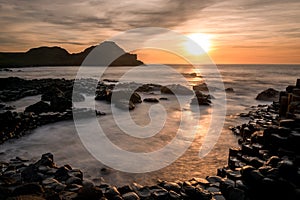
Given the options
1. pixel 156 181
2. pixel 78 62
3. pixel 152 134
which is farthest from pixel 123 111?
pixel 78 62

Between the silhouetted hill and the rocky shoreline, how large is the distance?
463 ft

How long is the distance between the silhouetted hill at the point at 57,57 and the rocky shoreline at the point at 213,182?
463ft

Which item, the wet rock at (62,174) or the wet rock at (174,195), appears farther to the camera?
the wet rock at (62,174)

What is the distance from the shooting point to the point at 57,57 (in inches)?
6225

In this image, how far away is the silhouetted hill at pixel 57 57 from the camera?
464 ft

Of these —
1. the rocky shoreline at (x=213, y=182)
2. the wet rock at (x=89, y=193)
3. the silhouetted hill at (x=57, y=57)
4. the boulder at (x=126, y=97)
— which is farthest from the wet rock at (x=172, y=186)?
the silhouetted hill at (x=57, y=57)

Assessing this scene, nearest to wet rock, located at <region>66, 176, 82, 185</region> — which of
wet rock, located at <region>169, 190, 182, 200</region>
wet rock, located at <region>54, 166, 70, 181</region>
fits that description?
wet rock, located at <region>54, 166, 70, 181</region>

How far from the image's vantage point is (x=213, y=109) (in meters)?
17.8

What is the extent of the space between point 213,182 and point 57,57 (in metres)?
168

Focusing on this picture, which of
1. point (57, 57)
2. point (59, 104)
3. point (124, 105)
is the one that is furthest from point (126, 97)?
point (57, 57)

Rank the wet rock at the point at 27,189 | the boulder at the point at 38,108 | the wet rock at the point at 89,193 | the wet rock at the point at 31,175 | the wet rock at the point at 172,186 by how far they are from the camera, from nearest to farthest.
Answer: the wet rock at the point at 27,189 → the wet rock at the point at 89,193 → the wet rock at the point at 172,186 → the wet rock at the point at 31,175 → the boulder at the point at 38,108

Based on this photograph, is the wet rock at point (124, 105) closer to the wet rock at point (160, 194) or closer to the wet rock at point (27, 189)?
the wet rock at point (160, 194)

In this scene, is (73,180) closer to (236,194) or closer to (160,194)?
(160,194)

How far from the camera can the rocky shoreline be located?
4906 millimetres
